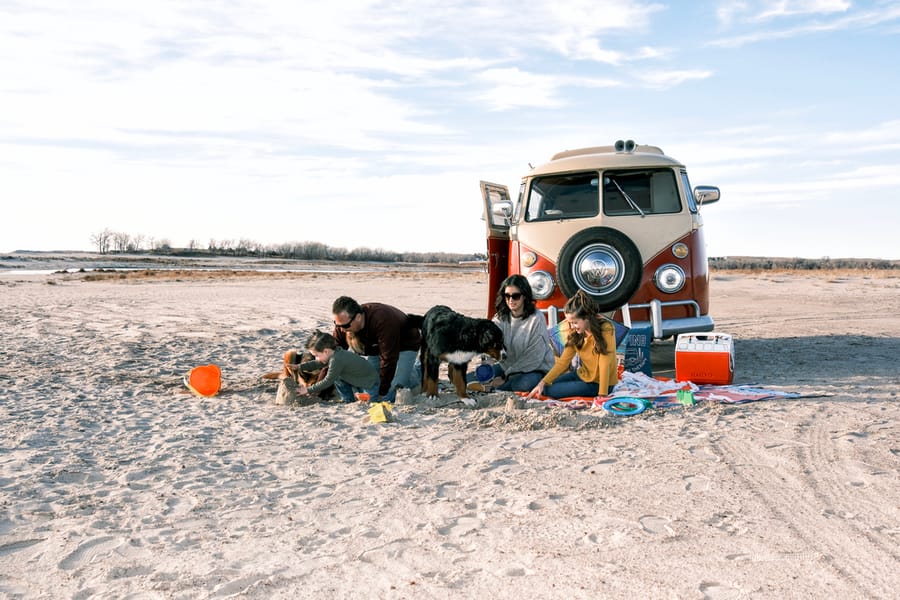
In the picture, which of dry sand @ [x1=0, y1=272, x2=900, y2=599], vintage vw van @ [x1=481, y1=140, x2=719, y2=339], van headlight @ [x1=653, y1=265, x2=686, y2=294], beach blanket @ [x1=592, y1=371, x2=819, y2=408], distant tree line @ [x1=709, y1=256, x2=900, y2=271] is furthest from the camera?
distant tree line @ [x1=709, y1=256, x2=900, y2=271]

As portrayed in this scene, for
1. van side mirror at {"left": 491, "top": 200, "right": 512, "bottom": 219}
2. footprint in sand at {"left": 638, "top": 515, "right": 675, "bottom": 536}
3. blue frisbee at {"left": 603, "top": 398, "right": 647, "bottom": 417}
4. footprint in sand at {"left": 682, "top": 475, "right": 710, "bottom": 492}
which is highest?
van side mirror at {"left": 491, "top": 200, "right": 512, "bottom": 219}

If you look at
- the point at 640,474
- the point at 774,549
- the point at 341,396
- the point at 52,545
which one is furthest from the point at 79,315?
the point at 774,549

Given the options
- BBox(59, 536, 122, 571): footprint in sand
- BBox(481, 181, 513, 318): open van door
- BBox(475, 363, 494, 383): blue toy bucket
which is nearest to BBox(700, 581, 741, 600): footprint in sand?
BBox(59, 536, 122, 571): footprint in sand

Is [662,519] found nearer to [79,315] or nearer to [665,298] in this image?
[665,298]

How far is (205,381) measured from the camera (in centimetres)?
743

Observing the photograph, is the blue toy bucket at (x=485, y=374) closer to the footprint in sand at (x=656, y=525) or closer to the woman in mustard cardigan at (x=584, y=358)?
the woman in mustard cardigan at (x=584, y=358)

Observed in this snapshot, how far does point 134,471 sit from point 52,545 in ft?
4.07

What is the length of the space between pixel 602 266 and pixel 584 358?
1377 millimetres

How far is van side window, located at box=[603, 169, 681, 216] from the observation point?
849cm

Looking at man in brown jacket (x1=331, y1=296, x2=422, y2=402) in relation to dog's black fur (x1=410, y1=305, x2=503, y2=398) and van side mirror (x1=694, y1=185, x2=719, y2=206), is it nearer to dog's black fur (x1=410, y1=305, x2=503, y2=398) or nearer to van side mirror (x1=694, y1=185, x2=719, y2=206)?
dog's black fur (x1=410, y1=305, x2=503, y2=398)

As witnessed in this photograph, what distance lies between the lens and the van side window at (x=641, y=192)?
27.9ft

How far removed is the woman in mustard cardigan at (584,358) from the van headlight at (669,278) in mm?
1576

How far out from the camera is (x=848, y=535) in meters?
3.54

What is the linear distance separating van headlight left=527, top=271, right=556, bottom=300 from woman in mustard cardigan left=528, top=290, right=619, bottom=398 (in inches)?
52.1
